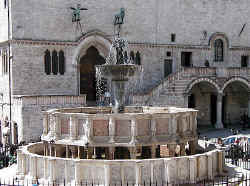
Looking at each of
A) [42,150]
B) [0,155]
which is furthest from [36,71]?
[42,150]

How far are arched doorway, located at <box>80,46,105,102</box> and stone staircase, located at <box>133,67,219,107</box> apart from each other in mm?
4890

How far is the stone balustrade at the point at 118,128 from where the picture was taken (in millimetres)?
14141

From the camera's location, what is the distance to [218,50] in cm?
3606

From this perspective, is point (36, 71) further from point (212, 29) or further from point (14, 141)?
point (212, 29)

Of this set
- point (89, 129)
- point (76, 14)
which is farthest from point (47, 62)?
point (89, 129)

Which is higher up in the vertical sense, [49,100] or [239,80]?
[239,80]

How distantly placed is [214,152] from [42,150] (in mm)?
7344

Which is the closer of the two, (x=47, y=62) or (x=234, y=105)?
(x=47, y=62)

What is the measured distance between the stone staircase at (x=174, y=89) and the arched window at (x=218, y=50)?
5778mm

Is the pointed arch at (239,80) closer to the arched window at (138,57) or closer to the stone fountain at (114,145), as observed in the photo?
the arched window at (138,57)

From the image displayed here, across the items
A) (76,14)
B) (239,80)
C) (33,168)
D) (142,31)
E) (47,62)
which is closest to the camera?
(33,168)

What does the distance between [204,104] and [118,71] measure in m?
20.1

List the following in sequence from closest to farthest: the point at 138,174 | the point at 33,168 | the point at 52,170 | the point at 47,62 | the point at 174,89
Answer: the point at 138,174 → the point at 52,170 → the point at 33,168 → the point at 47,62 → the point at 174,89

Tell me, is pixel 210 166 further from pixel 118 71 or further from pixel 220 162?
pixel 118 71
